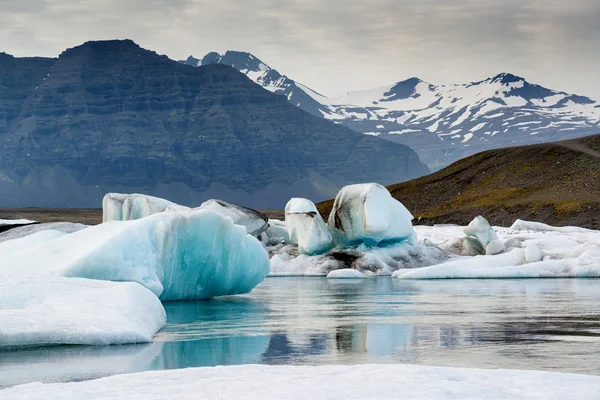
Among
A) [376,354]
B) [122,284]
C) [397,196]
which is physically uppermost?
[397,196]

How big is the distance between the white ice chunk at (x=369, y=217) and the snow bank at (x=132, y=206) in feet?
25.3

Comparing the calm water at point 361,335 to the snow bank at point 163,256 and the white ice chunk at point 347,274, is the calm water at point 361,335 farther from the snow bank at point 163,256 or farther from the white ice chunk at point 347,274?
the white ice chunk at point 347,274

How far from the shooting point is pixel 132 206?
3866cm

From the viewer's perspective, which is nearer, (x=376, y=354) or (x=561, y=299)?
(x=376, y=354)

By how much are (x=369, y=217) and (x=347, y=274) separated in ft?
8.73

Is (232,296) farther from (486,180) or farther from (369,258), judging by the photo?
(486,180)

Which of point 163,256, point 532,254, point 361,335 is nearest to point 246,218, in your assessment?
point 532,254

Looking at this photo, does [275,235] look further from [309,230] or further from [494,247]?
[494,247]

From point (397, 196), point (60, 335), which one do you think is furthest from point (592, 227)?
point (60, 335)

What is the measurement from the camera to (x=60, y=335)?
1452 cm

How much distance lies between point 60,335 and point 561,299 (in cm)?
1517

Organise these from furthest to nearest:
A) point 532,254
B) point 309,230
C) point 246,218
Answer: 1. point 246,218
2. point 309,230
3. point 532,254

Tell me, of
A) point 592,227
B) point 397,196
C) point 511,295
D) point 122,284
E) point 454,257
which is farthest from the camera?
point 397,196

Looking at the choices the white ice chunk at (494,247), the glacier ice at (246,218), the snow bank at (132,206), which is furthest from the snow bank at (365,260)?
the snow bank at (132,206)
